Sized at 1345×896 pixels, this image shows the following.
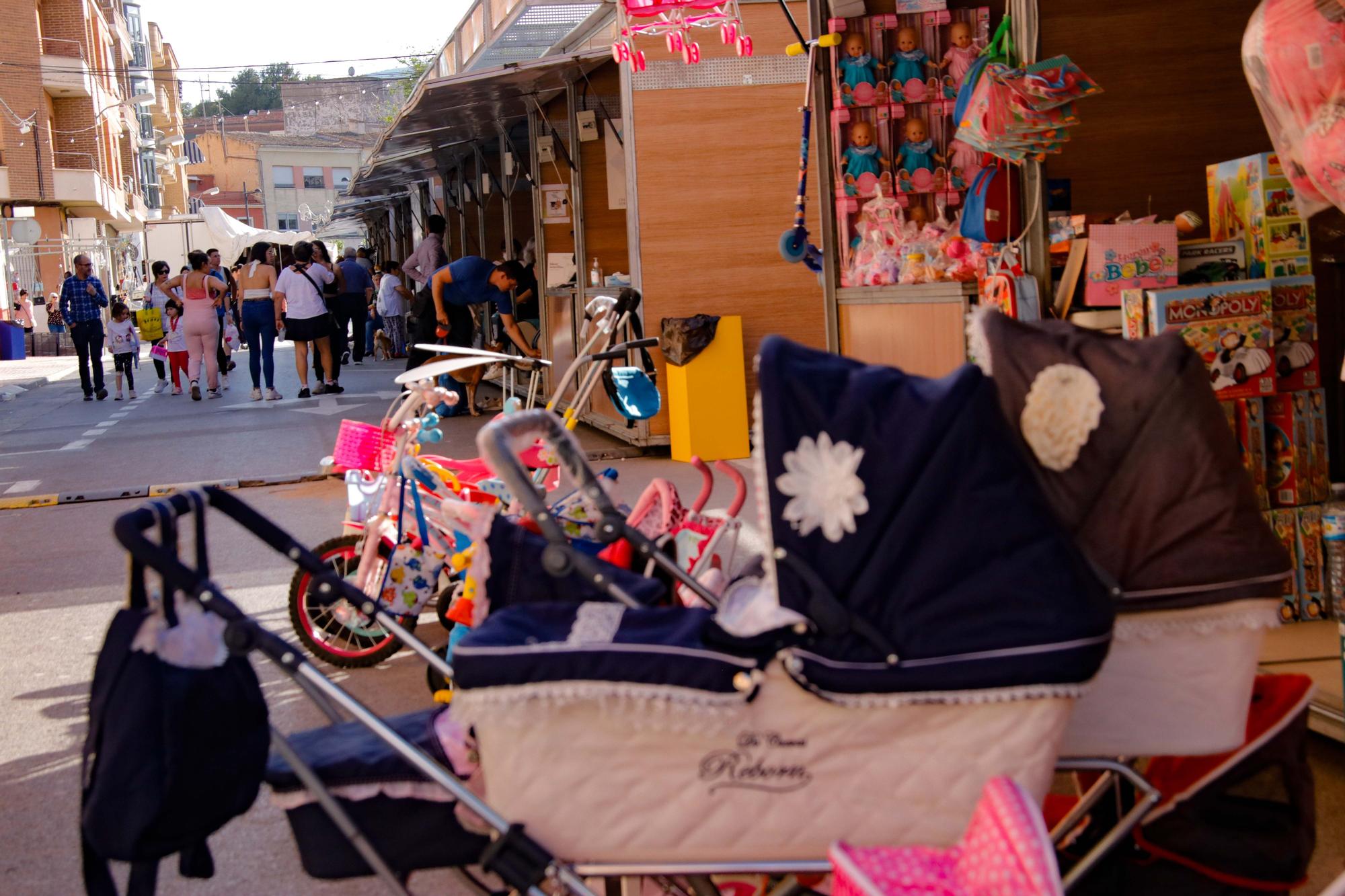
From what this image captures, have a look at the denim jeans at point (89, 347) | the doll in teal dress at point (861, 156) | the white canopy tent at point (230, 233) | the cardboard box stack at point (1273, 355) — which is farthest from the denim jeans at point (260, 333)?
the white canopy tent at point (230, 233)

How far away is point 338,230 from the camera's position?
2176 inches

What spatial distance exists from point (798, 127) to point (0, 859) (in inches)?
295

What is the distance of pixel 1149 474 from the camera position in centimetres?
252

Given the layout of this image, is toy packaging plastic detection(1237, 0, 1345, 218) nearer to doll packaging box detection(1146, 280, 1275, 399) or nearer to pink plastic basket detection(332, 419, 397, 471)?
doll packaging box detection(1146, 280, 1275, 399)

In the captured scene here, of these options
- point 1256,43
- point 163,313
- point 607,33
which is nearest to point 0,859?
point 1256,43

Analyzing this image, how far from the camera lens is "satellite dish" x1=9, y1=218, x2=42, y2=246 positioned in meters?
34.2

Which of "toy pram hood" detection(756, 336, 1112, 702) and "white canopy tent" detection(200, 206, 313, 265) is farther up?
"white canopy tent" detection(200, 206, 313, 265)

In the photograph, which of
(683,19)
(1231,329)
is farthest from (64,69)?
(1231,329)

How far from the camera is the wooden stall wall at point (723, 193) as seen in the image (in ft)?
31.9

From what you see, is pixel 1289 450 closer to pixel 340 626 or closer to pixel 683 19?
pixel 340 626

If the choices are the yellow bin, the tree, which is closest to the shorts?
the yellow bin

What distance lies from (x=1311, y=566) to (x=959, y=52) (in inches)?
126

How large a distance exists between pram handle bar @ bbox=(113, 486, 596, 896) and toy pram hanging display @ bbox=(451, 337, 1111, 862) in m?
0.05

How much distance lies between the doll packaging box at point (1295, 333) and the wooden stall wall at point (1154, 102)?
243 cm
